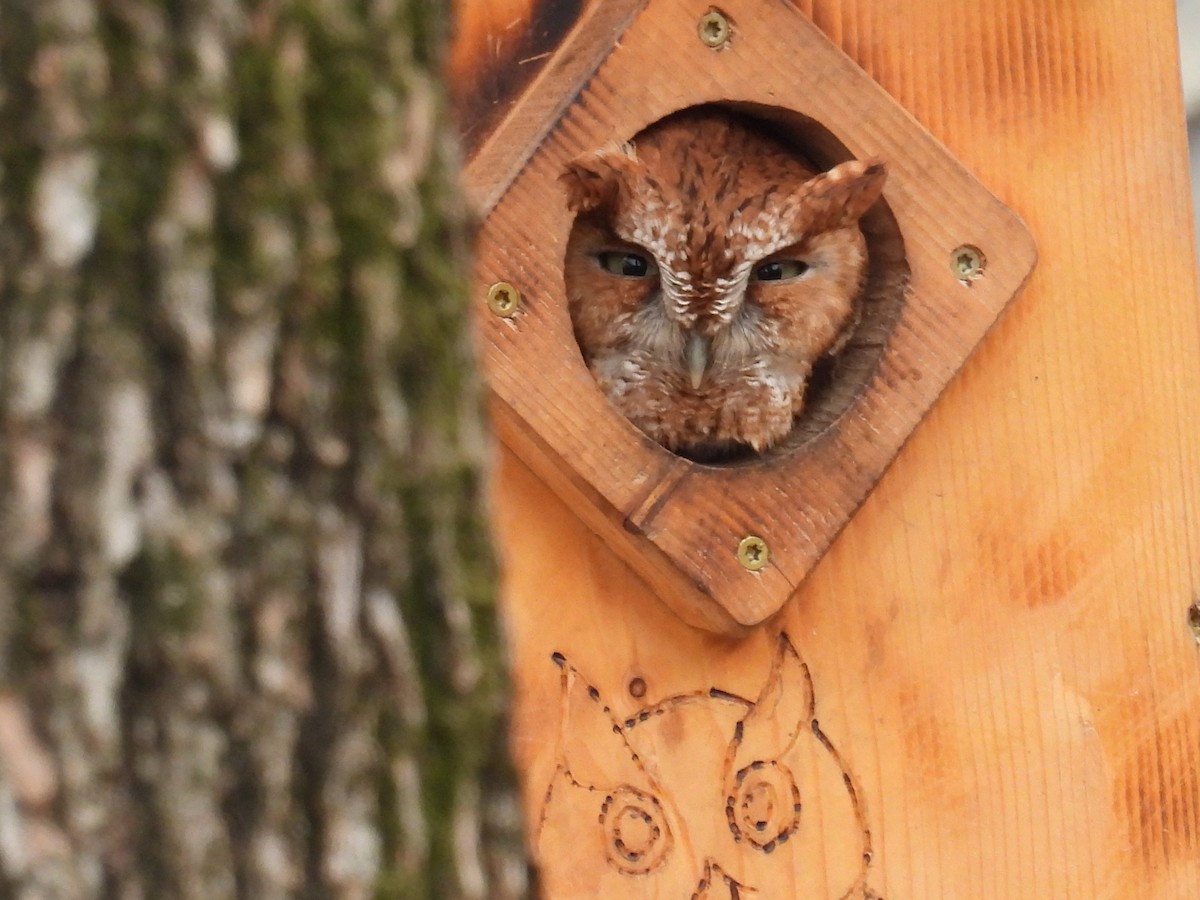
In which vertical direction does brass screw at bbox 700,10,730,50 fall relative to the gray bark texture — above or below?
above

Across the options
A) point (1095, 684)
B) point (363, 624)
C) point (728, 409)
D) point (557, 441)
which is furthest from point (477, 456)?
point (1095, 684)

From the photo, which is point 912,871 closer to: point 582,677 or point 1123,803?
point 1123,803

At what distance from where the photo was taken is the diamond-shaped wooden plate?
4.39 ft

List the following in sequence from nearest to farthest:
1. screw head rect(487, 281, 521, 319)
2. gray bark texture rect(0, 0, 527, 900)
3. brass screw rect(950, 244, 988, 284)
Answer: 1. gray bark texture rect(0, 0, 527, 900)
2. screw head rect(487, 281, 521, 319)
3. brass screw rect(950, 244, 988, 284)

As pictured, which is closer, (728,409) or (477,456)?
(477,456)

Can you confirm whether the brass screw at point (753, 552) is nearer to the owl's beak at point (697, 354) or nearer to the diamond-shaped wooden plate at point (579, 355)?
the diamond-shaped wooden plate at point (579, 355)

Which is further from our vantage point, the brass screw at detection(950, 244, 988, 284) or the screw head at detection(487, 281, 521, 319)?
the brass screw at detection(950, 244, 988, 284)

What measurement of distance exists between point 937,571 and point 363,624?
38.5 inches

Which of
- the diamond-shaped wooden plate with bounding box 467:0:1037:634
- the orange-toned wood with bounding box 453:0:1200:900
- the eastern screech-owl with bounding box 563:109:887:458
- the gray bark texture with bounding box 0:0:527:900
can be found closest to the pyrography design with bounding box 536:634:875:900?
the orange-toned wood with bounding box 453:0:1200:900

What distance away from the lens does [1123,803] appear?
1.47m

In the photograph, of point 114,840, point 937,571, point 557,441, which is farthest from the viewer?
point 937,571

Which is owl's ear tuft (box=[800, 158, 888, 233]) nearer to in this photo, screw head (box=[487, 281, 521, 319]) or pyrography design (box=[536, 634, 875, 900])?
screw head (box=[487, 281, 521, 319])

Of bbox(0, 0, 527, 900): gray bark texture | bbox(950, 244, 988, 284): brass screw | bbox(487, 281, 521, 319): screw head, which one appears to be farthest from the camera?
bbox(950, 244, 988, 284): brass screw

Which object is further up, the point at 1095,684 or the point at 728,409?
the point at 728,409
